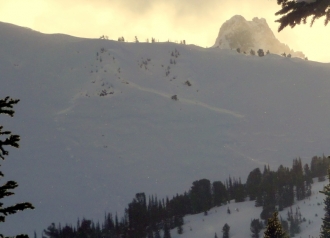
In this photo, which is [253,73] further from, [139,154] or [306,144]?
[139,154]

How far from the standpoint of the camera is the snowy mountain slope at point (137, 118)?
6712cm

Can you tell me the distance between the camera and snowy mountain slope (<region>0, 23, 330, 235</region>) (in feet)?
220

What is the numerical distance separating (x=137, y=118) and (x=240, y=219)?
34.2 m

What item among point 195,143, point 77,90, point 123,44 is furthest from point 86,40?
point 195,143

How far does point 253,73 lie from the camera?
341 feet

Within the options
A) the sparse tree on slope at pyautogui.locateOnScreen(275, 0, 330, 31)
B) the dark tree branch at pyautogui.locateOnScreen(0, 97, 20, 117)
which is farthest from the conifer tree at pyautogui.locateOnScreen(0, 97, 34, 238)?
the sparse tree on slope at pyautogui.locateOnScreen(275, 0, 330, 31)

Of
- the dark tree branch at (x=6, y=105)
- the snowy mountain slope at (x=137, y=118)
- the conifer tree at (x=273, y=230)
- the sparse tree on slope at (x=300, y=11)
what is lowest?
the conifer tree at (x=273, y=230)

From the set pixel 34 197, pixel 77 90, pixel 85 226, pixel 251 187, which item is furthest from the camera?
pixel 77 90

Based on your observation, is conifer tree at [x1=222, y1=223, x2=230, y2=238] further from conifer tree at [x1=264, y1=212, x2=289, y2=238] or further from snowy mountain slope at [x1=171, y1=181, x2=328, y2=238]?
conifer tree at [x1=264, y1=212, x2=289, y2=238]

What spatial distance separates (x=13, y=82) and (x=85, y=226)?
42.5 metres

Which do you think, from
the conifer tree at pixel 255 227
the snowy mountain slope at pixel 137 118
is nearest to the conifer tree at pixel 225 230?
the conifer tree at pixel 255 227

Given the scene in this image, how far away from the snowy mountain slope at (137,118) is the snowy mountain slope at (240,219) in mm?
8044

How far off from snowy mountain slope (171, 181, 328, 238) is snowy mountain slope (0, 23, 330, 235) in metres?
8.04

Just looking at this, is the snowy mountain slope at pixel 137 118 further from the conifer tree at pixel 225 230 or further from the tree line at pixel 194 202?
the conifer tree at pixel 225 230
